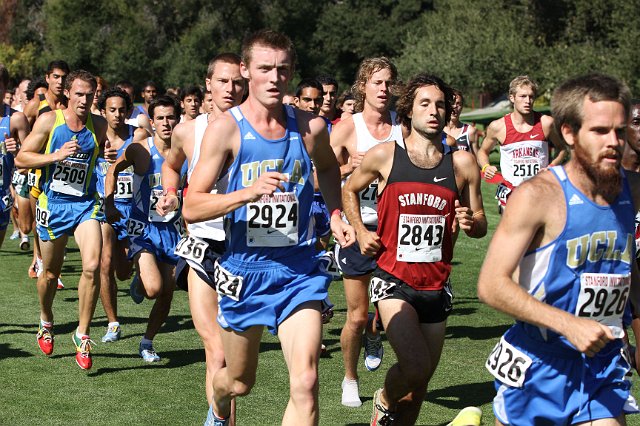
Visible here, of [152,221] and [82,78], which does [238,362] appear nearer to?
[152,221]

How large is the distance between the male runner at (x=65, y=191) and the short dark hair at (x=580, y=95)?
215 inches

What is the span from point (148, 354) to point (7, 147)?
7.81ft

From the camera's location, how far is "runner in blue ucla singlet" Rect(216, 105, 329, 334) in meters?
5.54

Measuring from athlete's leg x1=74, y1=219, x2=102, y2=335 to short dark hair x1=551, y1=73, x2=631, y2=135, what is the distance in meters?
5.42

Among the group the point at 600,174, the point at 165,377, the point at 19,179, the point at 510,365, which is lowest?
the point at 165,377

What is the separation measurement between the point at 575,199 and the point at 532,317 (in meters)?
0.50

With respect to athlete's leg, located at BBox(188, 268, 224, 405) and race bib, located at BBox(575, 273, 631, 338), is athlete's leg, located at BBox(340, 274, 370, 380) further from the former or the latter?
race bib, located at BBox(575, 273, 631, 338)

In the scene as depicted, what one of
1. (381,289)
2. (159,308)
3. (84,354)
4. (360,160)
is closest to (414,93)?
(360,160)

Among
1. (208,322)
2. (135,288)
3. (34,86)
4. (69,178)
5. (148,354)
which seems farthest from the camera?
(34,86)

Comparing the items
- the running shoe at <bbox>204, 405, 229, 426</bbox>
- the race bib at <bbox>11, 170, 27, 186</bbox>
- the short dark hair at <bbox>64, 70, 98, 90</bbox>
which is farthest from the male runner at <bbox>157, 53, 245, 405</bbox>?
the race bib at <bbox>11, 170, 27, 186</bbox>

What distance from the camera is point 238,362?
575 cm

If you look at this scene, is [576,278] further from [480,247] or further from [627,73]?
[627,73]

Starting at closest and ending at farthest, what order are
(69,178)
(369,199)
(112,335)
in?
(369,199) < (69,178) < (112,335)

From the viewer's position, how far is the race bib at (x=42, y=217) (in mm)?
9234
